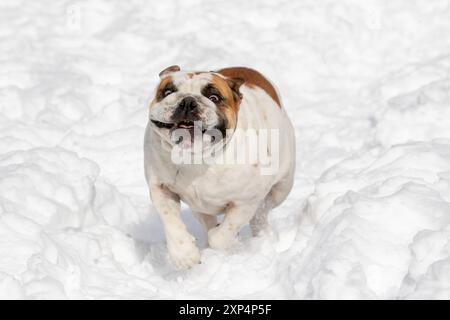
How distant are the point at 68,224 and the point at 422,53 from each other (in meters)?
4.88

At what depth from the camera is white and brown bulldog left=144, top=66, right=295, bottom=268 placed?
481 cm

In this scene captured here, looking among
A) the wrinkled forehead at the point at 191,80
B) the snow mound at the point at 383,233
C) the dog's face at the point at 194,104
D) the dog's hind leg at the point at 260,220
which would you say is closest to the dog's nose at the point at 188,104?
the dog's face at the point at 194,104

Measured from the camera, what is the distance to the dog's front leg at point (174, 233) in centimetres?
534

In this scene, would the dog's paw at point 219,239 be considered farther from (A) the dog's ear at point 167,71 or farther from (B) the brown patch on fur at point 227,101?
(A) the dog's ear at point 167,71

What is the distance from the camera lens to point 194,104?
474cm

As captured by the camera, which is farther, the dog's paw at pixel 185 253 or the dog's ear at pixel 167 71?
the dog's paw at pixel 185 253

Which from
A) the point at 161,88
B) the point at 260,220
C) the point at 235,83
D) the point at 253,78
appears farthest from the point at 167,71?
the point at 260,220

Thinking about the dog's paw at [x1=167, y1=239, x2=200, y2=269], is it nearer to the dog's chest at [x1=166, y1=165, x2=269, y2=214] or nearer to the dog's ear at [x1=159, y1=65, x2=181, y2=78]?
the dog's chest at [x1=166, y1=165, x2=269, y2=214]

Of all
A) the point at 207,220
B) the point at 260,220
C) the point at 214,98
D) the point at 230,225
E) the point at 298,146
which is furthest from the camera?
the point at 298,146

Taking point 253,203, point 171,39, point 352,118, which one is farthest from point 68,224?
point 171,39

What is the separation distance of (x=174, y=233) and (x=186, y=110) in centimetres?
96

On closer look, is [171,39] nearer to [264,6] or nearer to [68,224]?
[264,6]

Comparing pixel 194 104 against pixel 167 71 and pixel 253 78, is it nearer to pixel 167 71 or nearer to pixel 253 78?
pixel 167 71

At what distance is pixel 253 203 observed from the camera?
5480mm
